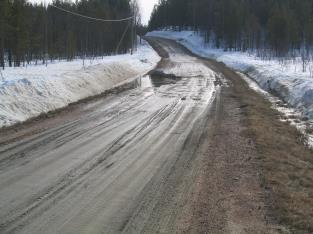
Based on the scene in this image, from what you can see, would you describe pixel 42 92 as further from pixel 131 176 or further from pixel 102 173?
pixel 131 176

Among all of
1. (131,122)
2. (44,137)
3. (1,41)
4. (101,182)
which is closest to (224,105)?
(131,122)

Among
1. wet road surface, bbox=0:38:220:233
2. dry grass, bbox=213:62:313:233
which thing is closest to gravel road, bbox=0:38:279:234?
wet road surface, bbox=0:38:220:233

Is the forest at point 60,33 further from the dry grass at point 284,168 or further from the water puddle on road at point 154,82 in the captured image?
the dry grass at point 284,168

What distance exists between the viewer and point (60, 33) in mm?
75562

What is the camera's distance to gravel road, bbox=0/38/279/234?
223 inches

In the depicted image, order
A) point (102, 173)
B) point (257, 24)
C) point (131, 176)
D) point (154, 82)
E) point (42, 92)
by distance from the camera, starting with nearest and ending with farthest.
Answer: point (131, 176)
point (102, 173)
point (42, 92)
point (154, 82)
point (257, 24)

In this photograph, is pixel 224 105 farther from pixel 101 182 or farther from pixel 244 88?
pixel 101 182

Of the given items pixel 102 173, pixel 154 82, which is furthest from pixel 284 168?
pixel 154 82

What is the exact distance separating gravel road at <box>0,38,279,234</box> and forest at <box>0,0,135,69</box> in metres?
39.0

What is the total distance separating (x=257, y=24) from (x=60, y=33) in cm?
3733

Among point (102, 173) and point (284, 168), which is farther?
point (284, 168)

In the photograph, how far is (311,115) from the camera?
13.6 metres

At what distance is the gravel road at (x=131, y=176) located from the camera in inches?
223

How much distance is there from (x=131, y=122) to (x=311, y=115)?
569cm
